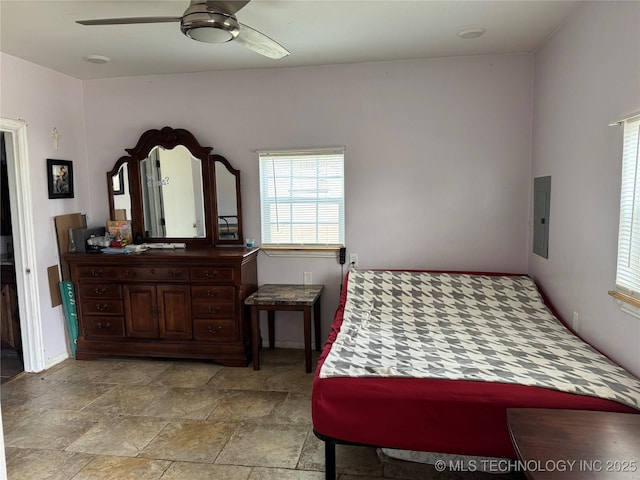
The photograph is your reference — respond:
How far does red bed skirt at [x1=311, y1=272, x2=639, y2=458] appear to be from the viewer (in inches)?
78.7

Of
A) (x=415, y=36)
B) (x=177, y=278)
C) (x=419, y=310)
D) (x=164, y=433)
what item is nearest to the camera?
(x=164, y=433)

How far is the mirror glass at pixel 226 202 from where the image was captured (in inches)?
158

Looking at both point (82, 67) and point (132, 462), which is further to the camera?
point (82, 67)

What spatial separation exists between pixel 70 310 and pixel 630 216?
427 centimetres

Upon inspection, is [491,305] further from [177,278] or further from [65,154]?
[65,154]

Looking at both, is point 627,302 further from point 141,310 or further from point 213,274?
point 141,310

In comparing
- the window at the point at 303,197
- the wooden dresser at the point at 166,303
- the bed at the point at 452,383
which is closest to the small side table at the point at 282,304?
the wooden dresser at the point at 166,303

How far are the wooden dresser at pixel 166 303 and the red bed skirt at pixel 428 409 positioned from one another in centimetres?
168

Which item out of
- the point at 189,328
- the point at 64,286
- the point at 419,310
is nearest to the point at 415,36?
the point at 419,310

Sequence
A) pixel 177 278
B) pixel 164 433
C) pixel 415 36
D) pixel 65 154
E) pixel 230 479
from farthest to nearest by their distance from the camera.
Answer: pixel 65 154 → pixel 177 278 → pixel 415 36 → pixel 164 433 → pixel 230 479

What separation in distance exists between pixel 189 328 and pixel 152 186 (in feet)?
4.58

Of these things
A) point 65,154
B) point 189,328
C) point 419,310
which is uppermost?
point 65,154

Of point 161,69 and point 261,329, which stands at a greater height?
point 161,69

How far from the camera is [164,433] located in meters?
2.74
